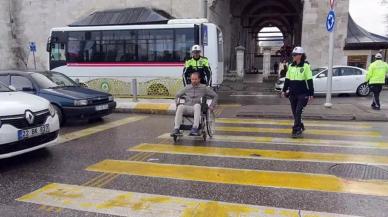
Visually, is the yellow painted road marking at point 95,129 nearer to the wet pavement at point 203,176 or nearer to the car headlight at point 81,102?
the wet pavement at point 203,176

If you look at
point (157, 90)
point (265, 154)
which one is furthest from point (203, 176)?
point (157, 90)

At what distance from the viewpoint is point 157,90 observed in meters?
14.7

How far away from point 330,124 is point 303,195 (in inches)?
222

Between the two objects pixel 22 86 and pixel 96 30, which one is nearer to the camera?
pixel 22 86

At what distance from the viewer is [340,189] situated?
463cm

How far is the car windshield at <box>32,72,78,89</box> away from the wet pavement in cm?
201

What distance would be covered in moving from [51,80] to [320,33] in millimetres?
17343

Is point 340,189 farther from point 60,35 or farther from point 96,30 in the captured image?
point 60,35

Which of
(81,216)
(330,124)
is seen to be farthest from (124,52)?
(81,216)

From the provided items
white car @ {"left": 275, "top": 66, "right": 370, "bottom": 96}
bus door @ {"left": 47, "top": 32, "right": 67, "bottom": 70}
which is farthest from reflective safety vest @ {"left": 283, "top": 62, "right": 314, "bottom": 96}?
bus door @ {"left": 47, "top": 32, "right": 67, "bottom": 70}

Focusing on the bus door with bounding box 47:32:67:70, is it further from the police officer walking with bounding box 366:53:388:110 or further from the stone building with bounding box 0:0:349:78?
the police officer walking with bounding box 366:53:388:110

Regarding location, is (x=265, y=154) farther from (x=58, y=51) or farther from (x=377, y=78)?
(x=58, y=51)

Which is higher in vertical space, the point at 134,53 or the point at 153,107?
the point at 134,53

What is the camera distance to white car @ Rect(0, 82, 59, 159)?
5496 mm
